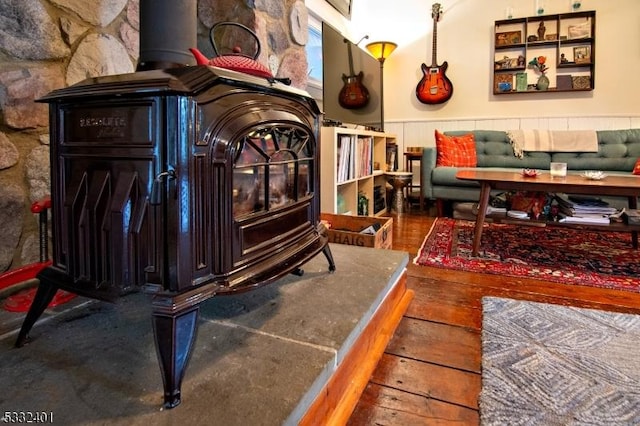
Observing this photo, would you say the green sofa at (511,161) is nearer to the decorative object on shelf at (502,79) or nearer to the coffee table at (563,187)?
the decorative object on shelf at (502,79)

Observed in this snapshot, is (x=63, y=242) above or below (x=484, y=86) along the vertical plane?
below

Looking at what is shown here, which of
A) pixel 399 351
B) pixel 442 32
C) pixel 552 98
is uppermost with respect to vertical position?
pixel 442 32

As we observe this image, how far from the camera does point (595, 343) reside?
1339 millimetres

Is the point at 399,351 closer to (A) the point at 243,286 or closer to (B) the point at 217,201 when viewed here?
(A) the point at 243,286

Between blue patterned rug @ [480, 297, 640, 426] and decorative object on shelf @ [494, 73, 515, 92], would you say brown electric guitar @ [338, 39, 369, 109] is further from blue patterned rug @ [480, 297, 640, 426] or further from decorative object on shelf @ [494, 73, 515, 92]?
blue patterned rug @ [480, 297, 640, 426]

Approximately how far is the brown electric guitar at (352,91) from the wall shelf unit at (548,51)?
1794 mm

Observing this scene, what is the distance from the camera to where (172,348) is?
76 cm

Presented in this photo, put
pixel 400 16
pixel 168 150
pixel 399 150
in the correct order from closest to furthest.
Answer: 1. pixel 168 150
2. pixel 400 16
3. pixel 399 150

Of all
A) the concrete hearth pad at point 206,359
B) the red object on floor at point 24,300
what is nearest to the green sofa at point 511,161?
the concrete hearth pad at point 206,359

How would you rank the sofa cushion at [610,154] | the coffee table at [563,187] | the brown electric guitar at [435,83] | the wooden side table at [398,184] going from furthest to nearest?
the brown electric guitar at [435,83], the wooden side table at [398,184], the sofa cushion at [610,154], the coffee table at [563,187]

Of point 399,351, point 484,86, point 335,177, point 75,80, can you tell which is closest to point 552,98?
point 484,86

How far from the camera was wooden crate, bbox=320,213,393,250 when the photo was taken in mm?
2043

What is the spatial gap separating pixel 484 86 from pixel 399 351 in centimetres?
376

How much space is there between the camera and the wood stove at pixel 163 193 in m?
0.79
